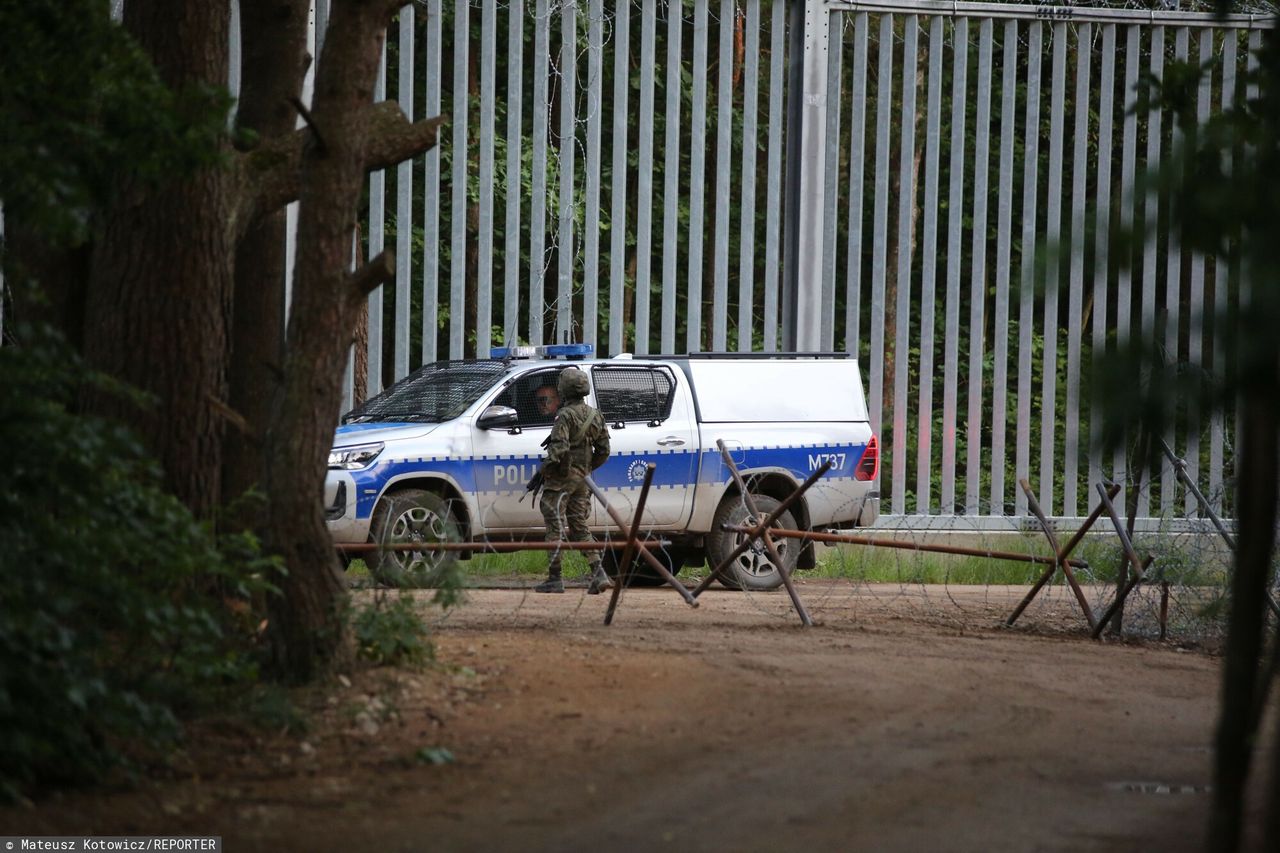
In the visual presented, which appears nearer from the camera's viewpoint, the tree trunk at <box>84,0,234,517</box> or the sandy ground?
the sandy ground

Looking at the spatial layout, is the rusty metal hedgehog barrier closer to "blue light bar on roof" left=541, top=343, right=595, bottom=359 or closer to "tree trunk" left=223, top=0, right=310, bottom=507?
"tree trunk" left=223, top=0, right=310, bottom=507

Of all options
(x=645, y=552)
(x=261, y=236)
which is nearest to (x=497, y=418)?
(x=645, y=552)

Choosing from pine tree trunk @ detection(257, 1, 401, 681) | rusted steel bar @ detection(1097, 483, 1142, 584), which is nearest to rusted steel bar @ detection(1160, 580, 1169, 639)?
rusted steel bar @ detection(1097, 483, 1142, 584)

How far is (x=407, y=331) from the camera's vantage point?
18984 millimetres

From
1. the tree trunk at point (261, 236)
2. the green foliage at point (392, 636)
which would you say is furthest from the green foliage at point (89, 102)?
the tree trunk at point (261, 236)

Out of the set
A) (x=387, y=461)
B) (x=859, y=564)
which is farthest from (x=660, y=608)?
(x=859, y=564)

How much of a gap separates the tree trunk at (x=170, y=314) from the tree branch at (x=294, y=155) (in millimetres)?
441

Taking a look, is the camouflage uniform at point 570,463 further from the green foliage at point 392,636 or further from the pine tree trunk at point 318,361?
the pine tree trunk at point 318,361

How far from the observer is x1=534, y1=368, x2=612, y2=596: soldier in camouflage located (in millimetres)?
14148

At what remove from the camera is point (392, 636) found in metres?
8.74

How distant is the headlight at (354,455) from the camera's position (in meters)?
14.0

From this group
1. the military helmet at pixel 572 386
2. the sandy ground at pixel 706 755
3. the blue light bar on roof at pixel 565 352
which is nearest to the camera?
the sandy ground at pixel 706 755

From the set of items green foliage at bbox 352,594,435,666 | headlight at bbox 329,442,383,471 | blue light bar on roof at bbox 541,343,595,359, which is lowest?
green foliage at bbox 352,594,435,666

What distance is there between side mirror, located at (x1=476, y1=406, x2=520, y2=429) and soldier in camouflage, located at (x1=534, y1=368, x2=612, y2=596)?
0.59 metres
